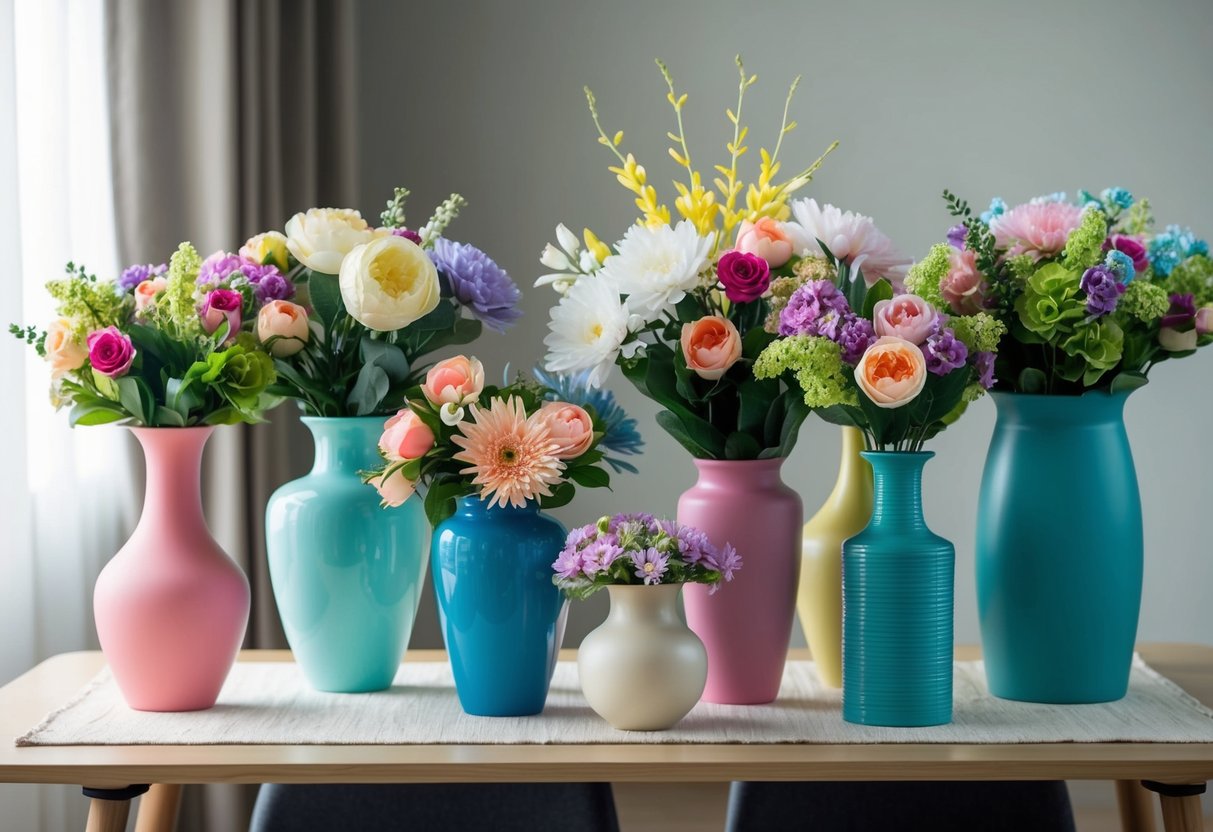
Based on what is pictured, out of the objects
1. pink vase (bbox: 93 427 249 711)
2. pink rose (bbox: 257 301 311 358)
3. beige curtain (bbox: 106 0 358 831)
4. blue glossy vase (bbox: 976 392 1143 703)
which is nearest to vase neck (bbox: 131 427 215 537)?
pink vase (bbox: 93 427 249 711)

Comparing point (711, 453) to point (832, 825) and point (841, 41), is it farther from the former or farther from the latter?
point (841, 41)

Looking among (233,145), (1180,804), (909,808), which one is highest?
(233,145)

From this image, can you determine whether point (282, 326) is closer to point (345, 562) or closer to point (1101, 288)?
point (345, 562)

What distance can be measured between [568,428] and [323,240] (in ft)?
1.01

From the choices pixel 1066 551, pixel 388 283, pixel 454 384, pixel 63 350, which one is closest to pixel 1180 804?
pixel 1066 551

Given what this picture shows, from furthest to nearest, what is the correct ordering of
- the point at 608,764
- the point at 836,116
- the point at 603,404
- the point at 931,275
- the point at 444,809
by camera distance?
1. the point at 836,116
2. the point at 444,809
3. the point at 603,404
4. the point at 931,275
5. the point at 608,764

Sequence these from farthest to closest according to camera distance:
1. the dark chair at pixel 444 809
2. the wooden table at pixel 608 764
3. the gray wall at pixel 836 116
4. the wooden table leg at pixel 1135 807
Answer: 1. the gray wall at pixel 836 116
2. the dark chair at pixel 444 809
3. the wooden table leg at pixel 1135 807
4. the wooden table at pixel 608 764

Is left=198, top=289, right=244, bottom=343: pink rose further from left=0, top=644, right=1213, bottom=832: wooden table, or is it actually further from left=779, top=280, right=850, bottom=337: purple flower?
left=779, top=280, right=850, bottom=337: purple flower

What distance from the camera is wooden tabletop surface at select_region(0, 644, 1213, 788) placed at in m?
1.07

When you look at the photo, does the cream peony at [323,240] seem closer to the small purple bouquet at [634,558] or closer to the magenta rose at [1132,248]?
the small purple bouquet at [634,558]

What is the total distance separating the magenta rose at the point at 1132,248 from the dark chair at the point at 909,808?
73cm

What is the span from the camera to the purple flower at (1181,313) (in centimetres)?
123

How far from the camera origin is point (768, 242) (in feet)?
4.09

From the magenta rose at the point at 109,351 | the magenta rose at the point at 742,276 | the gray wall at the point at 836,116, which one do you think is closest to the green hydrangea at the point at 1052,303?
the magenta rose at the point at 742,276
